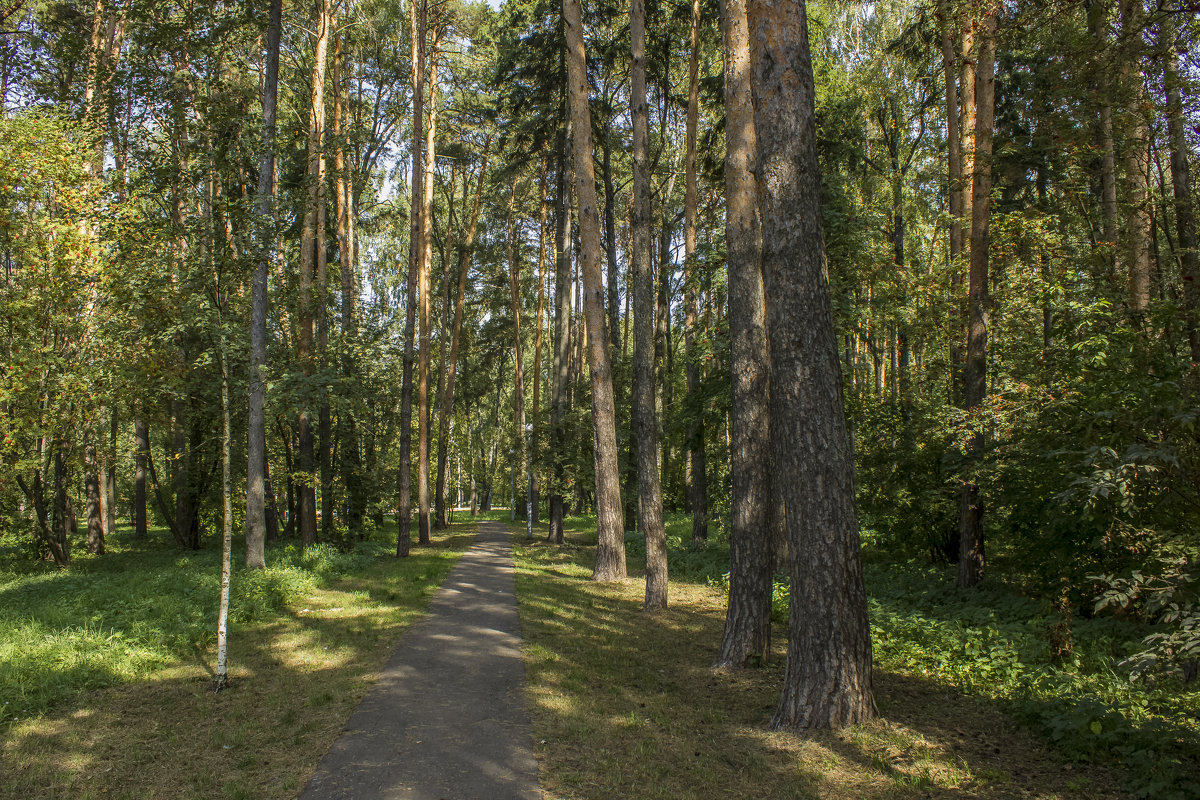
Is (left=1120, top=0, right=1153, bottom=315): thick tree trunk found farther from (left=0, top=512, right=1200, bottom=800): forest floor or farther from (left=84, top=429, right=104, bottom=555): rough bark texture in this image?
(left=84, top=429, right=104, bottom=555): rough bark texture

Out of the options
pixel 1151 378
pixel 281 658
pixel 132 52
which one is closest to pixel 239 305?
pixel 281 658

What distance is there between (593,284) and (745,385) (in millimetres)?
5965

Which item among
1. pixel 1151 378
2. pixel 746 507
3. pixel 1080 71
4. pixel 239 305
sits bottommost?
pixel 746 507

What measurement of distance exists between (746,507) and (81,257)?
12.9 m

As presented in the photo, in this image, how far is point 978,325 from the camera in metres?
10.3

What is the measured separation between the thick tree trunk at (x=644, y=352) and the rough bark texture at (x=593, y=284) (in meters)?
0.65

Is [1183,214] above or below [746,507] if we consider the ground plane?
above

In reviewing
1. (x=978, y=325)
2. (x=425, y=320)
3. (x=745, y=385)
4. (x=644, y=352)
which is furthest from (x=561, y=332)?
(x=745, y=385)

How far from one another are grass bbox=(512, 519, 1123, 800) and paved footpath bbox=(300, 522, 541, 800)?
0.79 ft

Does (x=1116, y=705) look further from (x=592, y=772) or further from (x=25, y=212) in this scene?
(x=25, y=212)

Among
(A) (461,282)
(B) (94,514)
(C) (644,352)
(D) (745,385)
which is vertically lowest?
(B) (94,514)

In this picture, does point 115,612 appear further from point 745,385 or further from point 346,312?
point 346,312

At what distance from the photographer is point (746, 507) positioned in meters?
7.31

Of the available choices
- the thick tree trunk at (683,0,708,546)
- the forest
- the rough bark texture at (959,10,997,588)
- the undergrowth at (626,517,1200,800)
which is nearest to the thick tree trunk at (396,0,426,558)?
the forest
